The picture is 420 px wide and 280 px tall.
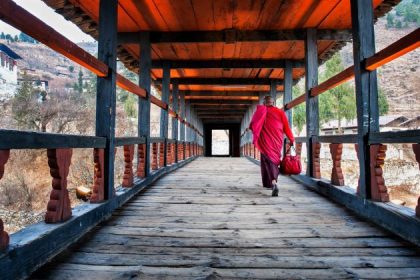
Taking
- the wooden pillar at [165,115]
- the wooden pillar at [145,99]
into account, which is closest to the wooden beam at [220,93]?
the wooden pillar at [165,115]

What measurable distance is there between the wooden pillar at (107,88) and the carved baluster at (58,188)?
36.7 inches

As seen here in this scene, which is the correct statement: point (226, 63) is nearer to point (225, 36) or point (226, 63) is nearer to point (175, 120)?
point (225, 36)

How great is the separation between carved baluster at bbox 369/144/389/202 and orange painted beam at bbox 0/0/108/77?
109 inches

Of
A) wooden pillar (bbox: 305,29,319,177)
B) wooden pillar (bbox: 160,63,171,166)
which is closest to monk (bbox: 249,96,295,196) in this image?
wooden pillar (bbox: 305,29,319,177)

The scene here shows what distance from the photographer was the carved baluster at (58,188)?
1959mm

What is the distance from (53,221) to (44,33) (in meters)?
1.22

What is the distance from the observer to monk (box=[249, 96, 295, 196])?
4273 millimetres

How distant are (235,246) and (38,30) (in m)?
1.88

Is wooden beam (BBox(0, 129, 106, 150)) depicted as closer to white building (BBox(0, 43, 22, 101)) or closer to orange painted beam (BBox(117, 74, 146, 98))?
orange painted beam (BBox(117, 74, 146, 98))

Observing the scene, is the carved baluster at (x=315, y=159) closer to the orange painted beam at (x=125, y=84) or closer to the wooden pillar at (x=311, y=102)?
the wooden pillar at (x=311, y=102)

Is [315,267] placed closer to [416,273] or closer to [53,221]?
[416,273]

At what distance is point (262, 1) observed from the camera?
4508mm

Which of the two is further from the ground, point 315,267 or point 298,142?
point 298,142

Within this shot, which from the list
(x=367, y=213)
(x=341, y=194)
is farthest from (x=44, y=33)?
(x=341, y=194)
